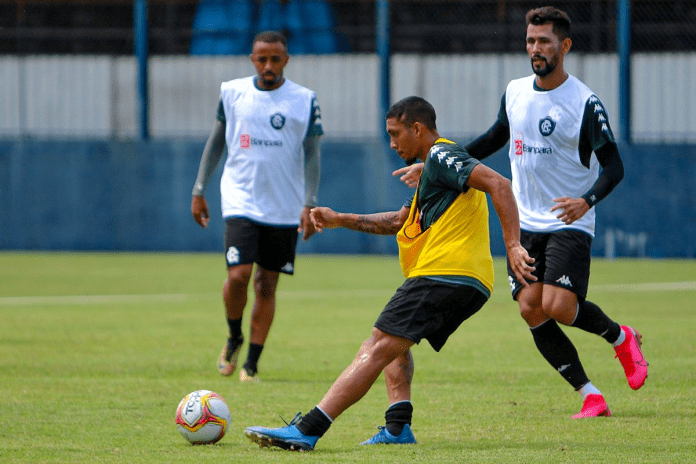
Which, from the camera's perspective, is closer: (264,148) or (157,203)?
(264,148)

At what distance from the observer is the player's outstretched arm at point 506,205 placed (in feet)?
17.3

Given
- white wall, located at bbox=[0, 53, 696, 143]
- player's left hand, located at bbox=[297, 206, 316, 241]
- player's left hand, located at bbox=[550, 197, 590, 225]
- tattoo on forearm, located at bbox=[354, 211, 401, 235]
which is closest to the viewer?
tattoo on forearm, located at bbox=[354, 211, 401, 235]

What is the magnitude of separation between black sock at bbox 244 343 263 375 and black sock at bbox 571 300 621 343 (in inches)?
98.7

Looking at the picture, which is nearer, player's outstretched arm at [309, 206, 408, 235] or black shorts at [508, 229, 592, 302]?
player's outstretched arm at [309, 206, 408, 235]

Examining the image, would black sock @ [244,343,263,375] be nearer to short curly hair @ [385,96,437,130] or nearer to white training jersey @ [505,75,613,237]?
white training jersey @ [505,75,613,237]

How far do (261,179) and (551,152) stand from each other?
2.50 metres

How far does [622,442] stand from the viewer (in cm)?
589

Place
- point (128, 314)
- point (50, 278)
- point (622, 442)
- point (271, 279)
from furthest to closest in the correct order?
1. point (50, 278)
2. point (128, 314)
3. point (271, 279)
4. point (622, 442)

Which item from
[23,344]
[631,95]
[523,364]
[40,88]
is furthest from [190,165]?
[523,364]

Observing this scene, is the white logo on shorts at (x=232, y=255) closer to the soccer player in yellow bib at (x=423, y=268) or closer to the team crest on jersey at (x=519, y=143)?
the team crest on jersey at (x=519, y=143)

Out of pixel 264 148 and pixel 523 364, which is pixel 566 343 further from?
pixel 264 148

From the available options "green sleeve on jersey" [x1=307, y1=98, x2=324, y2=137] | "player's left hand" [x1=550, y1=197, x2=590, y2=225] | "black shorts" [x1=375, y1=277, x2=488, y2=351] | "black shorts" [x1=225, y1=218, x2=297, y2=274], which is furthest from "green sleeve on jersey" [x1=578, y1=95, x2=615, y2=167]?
"black shorts" [x1=225, y1=218, x2=297, y2=274]

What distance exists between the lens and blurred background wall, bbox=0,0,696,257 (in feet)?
70.3

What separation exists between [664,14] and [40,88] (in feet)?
42.5
